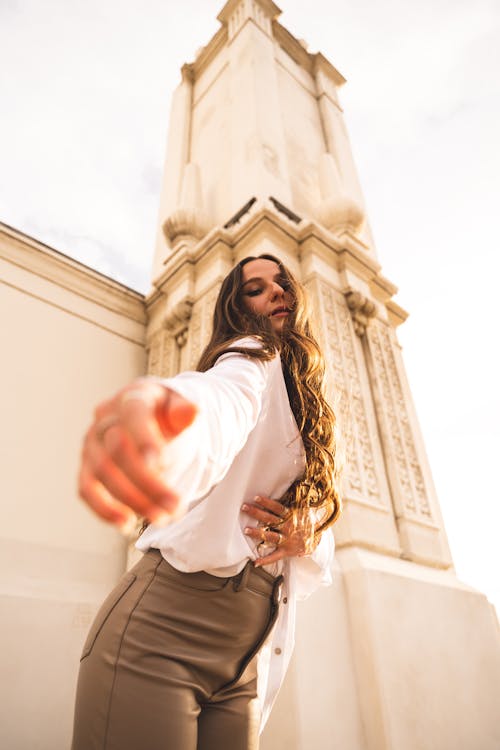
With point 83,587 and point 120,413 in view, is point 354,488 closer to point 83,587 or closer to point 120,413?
point 83,587

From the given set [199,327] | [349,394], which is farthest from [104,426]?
[199,327]

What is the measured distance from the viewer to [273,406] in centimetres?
88

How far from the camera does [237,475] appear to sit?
0.82 metres

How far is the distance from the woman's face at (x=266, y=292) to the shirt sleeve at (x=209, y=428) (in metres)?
0.45

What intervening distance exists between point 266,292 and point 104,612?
755 millimetres

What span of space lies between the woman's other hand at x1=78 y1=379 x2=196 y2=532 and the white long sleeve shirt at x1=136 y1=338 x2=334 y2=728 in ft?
0.13

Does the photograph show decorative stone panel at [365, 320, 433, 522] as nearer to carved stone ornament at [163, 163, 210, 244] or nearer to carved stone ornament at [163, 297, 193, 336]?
carved stone ornament at [163, 297, 193, 336]

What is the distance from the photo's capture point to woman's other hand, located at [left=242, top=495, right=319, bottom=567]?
835 millimetres

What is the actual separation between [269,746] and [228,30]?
23.6ft

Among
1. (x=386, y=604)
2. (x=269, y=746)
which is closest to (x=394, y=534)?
(x=386, y=604)

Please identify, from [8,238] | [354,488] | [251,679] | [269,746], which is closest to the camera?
[251,679]

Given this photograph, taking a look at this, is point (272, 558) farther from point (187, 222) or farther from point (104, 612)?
point (187, 222)

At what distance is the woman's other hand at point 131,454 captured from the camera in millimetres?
360

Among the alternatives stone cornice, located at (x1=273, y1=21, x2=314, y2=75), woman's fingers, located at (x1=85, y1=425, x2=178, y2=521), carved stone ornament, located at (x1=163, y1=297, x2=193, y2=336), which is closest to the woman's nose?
woman's fingers, located at (x1=85, y1=425, x2=178, y2=521)
